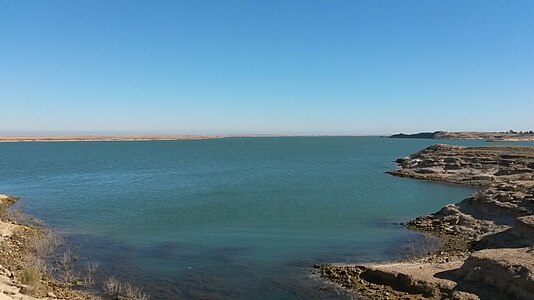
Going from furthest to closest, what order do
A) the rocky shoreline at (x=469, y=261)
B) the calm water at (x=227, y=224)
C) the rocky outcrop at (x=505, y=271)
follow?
the calm water at (x=227, y=224), the rocky shoreline at (x=469, y=261), the rocky outcrop at (x=505, y=271)

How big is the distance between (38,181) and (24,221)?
34.2m

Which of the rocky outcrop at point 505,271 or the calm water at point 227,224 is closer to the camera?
the rocky outcrop at point 505,271

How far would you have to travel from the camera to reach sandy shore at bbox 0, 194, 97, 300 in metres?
17.3

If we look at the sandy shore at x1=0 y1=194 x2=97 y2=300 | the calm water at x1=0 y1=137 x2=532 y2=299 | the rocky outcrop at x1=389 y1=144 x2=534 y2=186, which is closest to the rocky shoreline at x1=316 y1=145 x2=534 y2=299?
the calm water at x1=0 y1=137 x2=532 y2=299

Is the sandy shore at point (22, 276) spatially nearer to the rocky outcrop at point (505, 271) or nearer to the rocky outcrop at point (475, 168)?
the rocky outcrop at point (505, 271)

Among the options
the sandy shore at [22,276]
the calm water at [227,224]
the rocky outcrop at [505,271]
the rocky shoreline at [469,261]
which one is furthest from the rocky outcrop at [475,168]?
the sandy shore at [22,276]

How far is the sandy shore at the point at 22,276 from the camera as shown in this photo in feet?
56.6

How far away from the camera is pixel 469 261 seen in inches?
805

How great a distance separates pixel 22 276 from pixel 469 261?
809 inches

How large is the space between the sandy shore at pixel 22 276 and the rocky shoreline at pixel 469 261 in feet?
41.6

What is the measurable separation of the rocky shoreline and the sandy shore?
41.6 feet

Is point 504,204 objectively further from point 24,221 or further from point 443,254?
point 24,221

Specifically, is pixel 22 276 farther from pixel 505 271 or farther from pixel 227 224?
pixel 505 271

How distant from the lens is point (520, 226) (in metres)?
26.5
